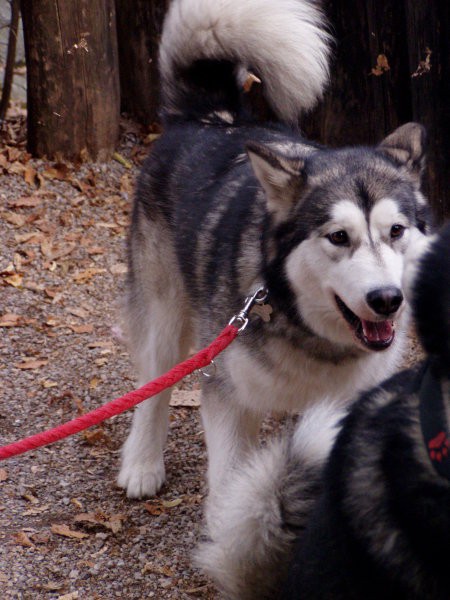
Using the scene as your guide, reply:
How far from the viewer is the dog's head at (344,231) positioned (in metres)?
2.94

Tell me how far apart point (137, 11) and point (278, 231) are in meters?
3.79

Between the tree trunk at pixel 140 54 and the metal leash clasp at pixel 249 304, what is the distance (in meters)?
3.70

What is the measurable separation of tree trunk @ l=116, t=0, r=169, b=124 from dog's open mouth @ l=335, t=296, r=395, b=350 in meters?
3.95

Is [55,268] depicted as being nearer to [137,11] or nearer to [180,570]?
[137,11]

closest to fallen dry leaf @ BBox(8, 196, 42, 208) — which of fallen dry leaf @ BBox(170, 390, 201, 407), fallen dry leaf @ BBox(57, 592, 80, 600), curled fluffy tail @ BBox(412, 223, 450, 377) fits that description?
fallen dry leaf @ BBox(170, 390, 201, 407)

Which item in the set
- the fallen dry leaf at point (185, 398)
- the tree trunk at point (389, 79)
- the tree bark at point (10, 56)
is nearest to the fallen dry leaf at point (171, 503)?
the fallen dry leaf at point (185, 398)

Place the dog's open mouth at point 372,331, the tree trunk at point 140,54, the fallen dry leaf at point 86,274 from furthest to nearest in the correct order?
1. the tree trunk at point 140,54
2. the fallen dry leaf at point 86,274
3. the dog's open mouth at point 372,331

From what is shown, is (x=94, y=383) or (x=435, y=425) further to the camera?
(x=94, y=383)

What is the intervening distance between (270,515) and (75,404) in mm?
2406

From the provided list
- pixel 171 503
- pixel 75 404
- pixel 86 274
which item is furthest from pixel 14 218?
pixel 171 503

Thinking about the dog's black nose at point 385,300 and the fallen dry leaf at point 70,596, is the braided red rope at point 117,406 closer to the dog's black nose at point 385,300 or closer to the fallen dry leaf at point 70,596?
the dog's black nose at point 385,300

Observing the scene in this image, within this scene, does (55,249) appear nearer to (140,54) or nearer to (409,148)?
(140,54)

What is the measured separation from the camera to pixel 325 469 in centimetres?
207

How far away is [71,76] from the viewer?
6.12 m
